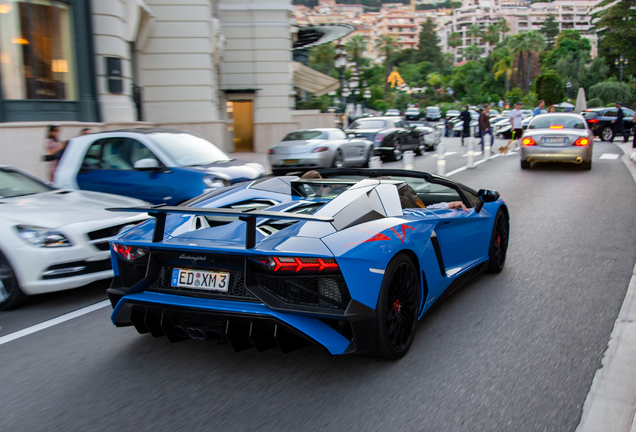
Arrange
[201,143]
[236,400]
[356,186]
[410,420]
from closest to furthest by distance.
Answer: [410,420]
[236,400]
[356,186]
[201,143]

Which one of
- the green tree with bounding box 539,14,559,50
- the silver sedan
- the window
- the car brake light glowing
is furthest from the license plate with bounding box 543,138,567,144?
the green tree with bounding box 539,14,559,50

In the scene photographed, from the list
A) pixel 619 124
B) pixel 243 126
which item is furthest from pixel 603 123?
pixel 243 126

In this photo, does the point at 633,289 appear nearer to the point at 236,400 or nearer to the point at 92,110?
the point at 236,400

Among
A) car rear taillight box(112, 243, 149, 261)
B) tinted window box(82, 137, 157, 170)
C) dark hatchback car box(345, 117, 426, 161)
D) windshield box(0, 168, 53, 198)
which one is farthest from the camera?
dark hatchback car box(345, 117, 426, 161)

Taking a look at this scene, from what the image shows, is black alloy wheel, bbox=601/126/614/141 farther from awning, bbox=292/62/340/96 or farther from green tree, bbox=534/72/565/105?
green tree, bbox=534/72/565/105

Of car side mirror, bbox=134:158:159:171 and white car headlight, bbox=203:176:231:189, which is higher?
car side mirror, bbox=134:158:159:171

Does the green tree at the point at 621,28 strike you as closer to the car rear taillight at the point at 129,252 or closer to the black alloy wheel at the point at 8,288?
the black alloy wheel at the point at 8,288

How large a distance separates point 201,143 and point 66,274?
468cm

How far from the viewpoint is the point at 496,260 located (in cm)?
594

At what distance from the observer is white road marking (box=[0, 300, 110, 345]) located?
463 centimetres

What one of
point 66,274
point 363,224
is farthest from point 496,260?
point 66,274

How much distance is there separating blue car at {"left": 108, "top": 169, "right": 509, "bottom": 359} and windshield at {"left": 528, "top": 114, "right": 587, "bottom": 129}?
13.3 meters

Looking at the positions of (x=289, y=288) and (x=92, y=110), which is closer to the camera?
(x=289, y=288)

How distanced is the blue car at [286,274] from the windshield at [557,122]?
43.8 feet
